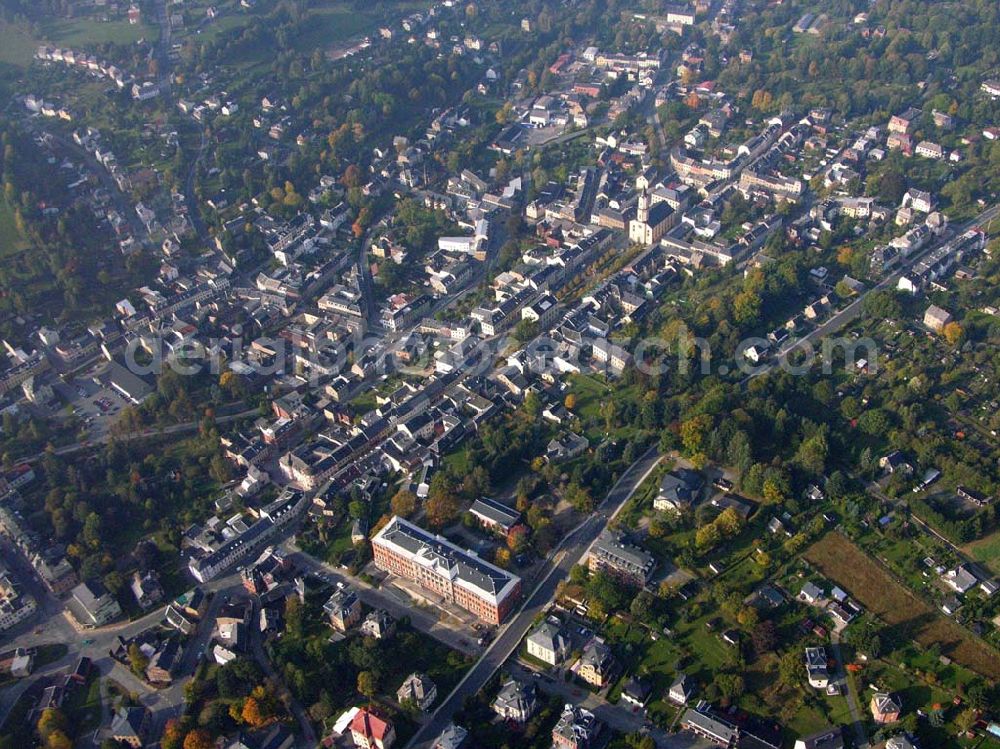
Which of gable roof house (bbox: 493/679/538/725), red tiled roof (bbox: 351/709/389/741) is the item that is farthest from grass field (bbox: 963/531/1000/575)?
red tiled roof (bbox: 351/709/389/741)

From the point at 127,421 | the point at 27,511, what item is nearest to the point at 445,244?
the point at 127,421

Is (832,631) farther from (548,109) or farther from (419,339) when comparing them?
(548,109)

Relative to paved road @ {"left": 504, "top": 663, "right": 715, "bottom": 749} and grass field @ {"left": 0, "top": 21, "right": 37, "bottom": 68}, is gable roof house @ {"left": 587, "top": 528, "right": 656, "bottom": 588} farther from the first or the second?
grass field @ {"left": 0, "top": 21, "right": 37, "bottom": 68}

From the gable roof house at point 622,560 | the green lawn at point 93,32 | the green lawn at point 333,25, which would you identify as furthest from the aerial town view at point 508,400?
the green lawn at point 333,25

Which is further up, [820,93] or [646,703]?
[820,93]

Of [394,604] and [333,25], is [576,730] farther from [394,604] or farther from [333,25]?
A: [333,25]

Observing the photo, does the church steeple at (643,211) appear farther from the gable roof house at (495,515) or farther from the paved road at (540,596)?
the gable roof house at (495,515)
